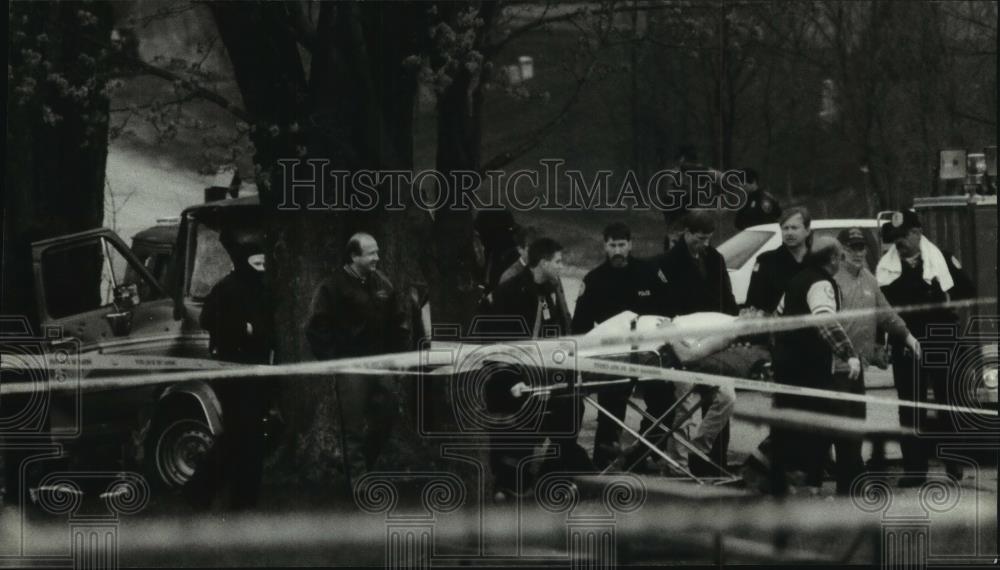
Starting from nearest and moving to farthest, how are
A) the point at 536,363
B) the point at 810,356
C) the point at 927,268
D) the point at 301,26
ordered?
1. the point at 536,363
2. the point at 810,356
3. the point at 927,268
4. the point at 301,26

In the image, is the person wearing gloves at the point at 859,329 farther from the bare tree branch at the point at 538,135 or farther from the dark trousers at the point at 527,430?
the bare tree branch at the point at 538,135

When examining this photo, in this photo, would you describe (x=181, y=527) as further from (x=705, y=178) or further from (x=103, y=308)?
(x=705, y=178)

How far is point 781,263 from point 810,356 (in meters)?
0.46

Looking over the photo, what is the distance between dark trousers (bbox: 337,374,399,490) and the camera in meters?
8.25

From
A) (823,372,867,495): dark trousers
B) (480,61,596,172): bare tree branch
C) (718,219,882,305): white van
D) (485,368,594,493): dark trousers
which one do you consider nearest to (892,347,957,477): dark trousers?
(823,372,867,495): dark trousers

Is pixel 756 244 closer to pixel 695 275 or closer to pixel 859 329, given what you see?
pixel 695 275

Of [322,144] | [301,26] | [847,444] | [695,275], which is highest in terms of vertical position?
[301,26]

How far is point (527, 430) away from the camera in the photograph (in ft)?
26.6

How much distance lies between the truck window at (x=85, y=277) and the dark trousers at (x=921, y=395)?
3.54 metres

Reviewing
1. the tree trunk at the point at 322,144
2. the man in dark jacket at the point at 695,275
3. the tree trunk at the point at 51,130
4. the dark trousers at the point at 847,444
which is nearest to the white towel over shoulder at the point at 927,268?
the dark trousers at the point at 847,444

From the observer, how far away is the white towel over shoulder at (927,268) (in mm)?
8227

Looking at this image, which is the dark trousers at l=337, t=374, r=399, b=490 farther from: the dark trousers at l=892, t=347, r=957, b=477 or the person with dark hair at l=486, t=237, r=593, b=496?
the dark trousers at l=892, t=347, r=957, b=477

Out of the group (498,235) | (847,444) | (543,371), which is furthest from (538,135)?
(847,444)

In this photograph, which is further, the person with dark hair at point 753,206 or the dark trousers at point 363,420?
the dark trousers at point 363,420
